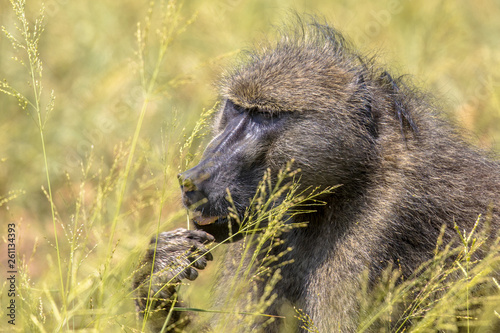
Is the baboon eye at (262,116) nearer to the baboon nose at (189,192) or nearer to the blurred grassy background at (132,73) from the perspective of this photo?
the baboon nose at (189,192)

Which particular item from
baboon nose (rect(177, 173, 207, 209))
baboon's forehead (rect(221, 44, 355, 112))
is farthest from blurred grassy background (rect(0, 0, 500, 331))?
baboon nose (rect(177, 173, 207, 209))

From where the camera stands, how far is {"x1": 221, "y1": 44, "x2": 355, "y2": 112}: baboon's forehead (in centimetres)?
306

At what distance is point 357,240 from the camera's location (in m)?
2.88

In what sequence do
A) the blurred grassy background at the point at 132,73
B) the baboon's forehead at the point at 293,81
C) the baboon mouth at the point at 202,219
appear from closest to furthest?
the baboon mouth at the point at 202,219
the baboon's forehead at the point at 293,81
the blurred grassy background at the point at 132,73

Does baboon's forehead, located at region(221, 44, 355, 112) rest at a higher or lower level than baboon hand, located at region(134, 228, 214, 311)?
higher

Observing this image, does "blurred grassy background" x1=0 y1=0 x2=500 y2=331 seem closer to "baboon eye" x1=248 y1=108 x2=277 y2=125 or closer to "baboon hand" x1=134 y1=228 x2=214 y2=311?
"baboon hand" x1=134 y1=228 x2=214 y2=311

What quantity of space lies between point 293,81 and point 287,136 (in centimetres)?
29

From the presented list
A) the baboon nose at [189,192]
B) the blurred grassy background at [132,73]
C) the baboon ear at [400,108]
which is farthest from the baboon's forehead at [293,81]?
the blurred grassy background at [132,73]

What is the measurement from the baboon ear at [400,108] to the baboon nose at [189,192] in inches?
41.2

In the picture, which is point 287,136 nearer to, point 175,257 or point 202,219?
point 202,219

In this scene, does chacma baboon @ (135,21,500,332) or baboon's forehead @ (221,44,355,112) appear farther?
baboon's forehead @ (221,44,355,112)

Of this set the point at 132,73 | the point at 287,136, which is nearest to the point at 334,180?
the point at 287,136

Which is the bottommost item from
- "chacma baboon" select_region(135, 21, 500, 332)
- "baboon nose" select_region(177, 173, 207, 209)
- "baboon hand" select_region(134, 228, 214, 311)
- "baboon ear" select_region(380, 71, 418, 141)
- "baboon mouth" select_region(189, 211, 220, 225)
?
"baboon hand" select_region(134, 228, 214, 311)

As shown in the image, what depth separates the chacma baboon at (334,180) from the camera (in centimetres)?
285
